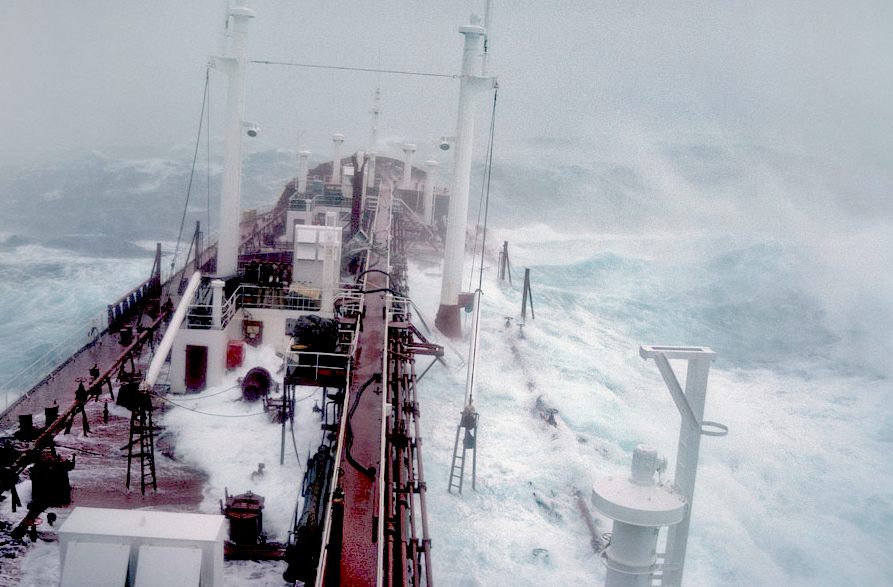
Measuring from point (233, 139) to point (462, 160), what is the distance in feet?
16.5

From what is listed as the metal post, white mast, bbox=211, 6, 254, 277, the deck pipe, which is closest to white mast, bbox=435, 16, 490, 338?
white mast, bbox=211, 6, 254, 277

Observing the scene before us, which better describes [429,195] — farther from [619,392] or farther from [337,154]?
[619,392]

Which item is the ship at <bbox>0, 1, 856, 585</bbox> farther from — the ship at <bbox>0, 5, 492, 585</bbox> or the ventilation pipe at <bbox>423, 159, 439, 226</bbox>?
the ventilation pipe at <bbox>423, 159, 439, 226</bbox>

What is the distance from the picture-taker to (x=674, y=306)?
25484 millimetres

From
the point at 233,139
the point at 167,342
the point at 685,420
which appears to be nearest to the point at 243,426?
the point at 167,342

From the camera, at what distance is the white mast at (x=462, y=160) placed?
15.4 meters

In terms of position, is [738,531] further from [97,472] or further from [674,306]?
[674,306]

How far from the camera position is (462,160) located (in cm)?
1544

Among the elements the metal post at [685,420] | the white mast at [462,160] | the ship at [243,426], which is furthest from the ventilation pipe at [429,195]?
the metal post at [685,420]

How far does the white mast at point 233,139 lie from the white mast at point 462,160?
457 centimetres

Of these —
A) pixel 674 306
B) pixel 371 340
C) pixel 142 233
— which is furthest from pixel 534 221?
pixel 371 340

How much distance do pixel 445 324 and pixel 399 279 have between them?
1.52m

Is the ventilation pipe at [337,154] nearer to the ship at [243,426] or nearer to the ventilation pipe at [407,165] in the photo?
the ventilation pipe at [407,165]

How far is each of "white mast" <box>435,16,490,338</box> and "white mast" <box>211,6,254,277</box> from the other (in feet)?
15.0
